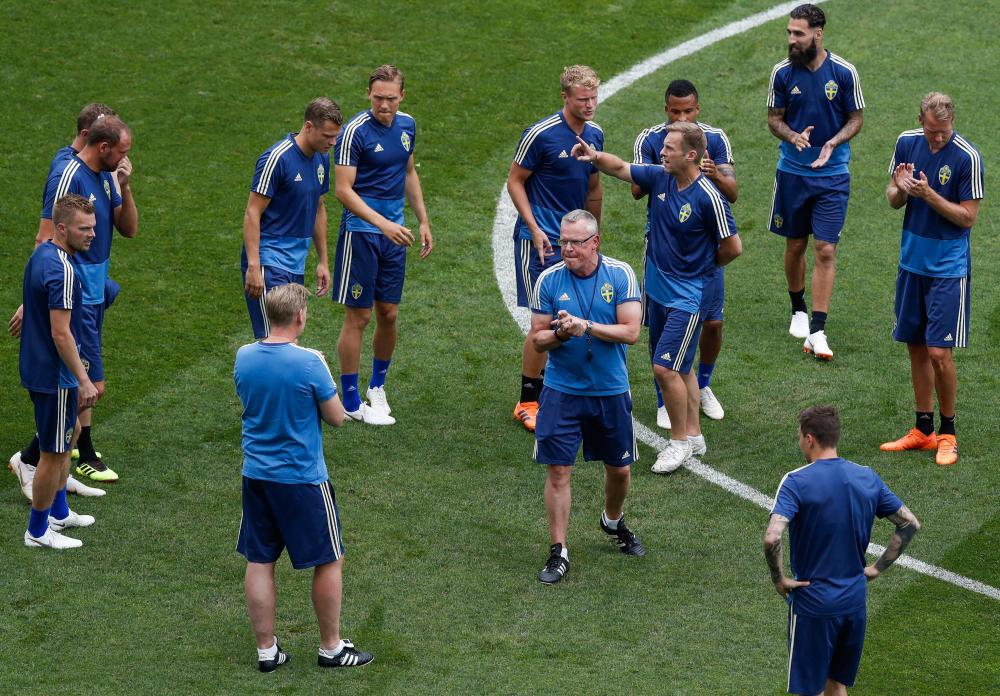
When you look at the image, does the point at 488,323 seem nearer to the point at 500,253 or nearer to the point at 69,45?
the point at 500,253

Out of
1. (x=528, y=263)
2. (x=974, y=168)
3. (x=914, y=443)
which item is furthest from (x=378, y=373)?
(x=974, y=168)

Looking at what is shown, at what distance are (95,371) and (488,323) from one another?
12.1 feet

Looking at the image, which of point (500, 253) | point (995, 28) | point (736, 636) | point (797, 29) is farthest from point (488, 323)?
point (995, 28)

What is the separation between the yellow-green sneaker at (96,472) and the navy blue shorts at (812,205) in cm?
549

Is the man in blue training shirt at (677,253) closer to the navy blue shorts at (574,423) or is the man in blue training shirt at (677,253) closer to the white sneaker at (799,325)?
the navy blue shorts at (574,423)

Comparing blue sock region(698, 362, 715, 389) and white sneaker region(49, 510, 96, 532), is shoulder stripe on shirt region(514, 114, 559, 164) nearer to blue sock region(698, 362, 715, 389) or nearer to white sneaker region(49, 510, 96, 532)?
blue sock region(698, 362, 715, 389)

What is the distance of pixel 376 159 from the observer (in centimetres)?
979

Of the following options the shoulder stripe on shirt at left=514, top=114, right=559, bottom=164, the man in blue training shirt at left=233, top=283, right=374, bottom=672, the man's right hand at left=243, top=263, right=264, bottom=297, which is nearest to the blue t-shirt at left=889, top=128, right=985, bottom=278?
the shoulder stripe on shirt at left=514, top=114, right=559, bottom=164

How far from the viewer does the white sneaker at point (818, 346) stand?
36.2 ft

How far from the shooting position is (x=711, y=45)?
15680 mm

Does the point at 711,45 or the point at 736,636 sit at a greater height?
the point at 711,45

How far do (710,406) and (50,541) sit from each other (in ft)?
15.1

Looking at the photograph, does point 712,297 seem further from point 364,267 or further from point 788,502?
point 788,502

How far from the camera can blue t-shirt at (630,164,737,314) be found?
360 inches
